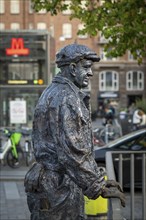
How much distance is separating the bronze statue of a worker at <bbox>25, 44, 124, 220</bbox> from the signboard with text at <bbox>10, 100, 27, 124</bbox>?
577 inches

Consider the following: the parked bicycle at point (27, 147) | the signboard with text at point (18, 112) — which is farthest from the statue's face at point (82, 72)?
the signboard with text at point (18, 112)

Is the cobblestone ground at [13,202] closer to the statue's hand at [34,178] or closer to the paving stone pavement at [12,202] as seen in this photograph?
the paving stone pavement at [12,202]

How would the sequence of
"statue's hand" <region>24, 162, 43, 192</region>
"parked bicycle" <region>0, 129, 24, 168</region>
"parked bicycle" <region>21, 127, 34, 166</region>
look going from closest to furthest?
1. "statue's hand" <region>24, 162, 43, 192</region>
2. "parked bicycle" <region>0, 129, 24, 168</region>
3. "parked bicycle" <region>21, 127, 34, 166</region>

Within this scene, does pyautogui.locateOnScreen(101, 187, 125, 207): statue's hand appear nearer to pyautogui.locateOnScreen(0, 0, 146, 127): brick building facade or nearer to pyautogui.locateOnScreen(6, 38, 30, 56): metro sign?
pyautogui.locateOnScreen(6, 38, 30, 56): metro sign

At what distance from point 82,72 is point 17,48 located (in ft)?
54.1

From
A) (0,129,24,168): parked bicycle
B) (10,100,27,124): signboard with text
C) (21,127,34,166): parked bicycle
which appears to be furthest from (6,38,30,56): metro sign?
(0,129,24,168): parked bicycle

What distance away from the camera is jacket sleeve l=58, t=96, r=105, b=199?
11.0 feet

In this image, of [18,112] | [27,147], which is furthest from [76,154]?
[18,112]

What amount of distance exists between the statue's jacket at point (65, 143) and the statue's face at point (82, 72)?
0.17ft

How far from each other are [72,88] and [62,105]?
0.15m

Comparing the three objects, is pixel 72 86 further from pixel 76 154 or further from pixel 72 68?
pixel 76 154

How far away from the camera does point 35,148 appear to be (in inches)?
143

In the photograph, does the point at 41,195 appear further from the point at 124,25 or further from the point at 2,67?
the point at 2,67

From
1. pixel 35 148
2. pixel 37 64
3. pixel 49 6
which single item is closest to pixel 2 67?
pixel 37 64
